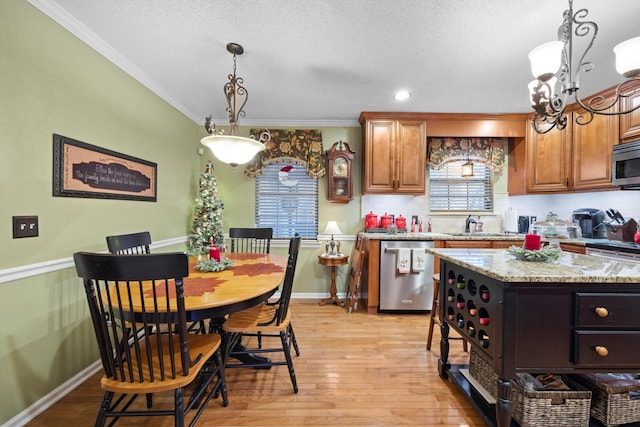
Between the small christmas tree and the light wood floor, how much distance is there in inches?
62.8

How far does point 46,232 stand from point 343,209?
9.86 feet

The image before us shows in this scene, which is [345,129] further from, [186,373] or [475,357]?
[186,373]

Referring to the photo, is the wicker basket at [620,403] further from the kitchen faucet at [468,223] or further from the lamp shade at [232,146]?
the lamp shade at [232,146]

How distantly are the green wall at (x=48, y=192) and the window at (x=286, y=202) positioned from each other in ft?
5.09

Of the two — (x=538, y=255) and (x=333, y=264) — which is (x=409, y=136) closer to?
(x=333, y=264)

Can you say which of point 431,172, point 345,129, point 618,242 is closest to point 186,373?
point 345,129

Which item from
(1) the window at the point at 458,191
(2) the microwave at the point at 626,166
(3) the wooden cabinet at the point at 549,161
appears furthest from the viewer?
(1) the window at the point at 458,191

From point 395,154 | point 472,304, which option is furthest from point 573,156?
point 472,304

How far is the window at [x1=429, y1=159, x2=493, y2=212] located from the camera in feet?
12.9

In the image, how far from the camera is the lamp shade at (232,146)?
191 centimetres

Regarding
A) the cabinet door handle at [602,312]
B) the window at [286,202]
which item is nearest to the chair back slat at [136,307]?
the cabinet door handle at [602,312]

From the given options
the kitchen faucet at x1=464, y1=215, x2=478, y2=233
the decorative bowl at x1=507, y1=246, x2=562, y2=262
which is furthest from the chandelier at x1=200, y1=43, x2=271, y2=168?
the kitchen faucet at x1=464, y1=215, x2=478, y2=233

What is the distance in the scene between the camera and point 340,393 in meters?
1.87

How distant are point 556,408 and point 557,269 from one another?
30.1 inches
